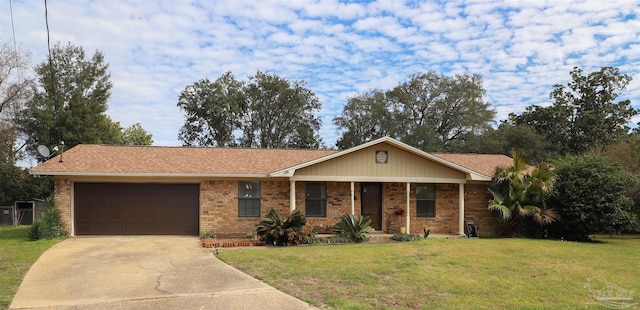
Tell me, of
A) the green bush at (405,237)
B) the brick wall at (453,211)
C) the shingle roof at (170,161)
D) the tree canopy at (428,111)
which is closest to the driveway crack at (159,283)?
the shingle roof at (170,161)

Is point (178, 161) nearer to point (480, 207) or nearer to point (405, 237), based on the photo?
point (405, 237)

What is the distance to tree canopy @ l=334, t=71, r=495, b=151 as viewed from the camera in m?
41.1

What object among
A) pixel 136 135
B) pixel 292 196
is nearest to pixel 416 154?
pixel 292 196

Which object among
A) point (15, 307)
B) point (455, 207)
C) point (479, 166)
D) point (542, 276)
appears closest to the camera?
point (15, 307)

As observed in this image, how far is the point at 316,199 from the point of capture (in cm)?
1675

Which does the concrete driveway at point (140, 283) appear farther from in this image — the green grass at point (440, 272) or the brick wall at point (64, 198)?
the brick wall at point (64, 198)

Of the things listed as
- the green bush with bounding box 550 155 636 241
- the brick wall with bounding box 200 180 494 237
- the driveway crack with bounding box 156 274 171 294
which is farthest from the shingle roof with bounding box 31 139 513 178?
the driveway crack with bounding box 156 274 171 294

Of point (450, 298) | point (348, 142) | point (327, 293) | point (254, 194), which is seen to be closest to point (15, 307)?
point (327, 293)

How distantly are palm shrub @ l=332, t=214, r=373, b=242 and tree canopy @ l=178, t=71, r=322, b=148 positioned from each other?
28.1 meters

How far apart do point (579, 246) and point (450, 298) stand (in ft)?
30.5

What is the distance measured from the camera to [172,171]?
50.2ft

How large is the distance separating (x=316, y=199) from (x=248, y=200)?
7.96 ft

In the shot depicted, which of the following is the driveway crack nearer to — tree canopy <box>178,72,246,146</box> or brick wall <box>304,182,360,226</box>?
brick wall <box>304,182,360,226</box>

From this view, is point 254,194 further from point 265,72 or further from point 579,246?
point 265,72
